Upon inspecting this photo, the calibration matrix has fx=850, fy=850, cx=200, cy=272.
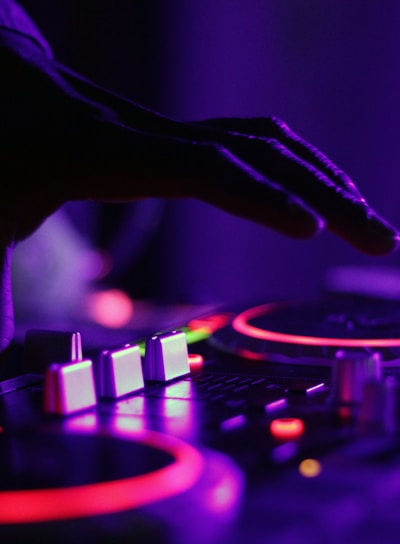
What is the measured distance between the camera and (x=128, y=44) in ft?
11.2

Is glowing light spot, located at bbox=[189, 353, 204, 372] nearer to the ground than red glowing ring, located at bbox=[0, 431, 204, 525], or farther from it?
nearer to the ground

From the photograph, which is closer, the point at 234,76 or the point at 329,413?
the point at 329,413

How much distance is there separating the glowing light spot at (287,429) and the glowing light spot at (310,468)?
2.3 inches

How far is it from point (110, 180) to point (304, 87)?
245 cm

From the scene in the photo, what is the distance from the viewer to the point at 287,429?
598 mm

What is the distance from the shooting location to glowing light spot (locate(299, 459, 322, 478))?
49cm

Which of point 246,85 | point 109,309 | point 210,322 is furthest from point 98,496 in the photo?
point 246,85

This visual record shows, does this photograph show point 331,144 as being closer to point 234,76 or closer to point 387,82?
point 387,82

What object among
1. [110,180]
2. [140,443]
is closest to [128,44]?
[110,180]

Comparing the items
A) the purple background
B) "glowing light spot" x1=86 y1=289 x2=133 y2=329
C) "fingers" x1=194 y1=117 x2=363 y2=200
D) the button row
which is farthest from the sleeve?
the purple background

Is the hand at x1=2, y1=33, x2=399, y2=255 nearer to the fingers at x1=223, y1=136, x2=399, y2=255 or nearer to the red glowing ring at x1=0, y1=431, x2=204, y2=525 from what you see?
the fingers at x1=223, y1=136, x2=399, y2=255

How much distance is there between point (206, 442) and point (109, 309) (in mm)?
1766

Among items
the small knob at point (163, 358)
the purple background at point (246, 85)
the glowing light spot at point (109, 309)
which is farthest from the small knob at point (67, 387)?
the purple background at point (246, 85)

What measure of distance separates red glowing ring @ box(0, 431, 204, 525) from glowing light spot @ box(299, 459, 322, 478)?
62 millimetres
